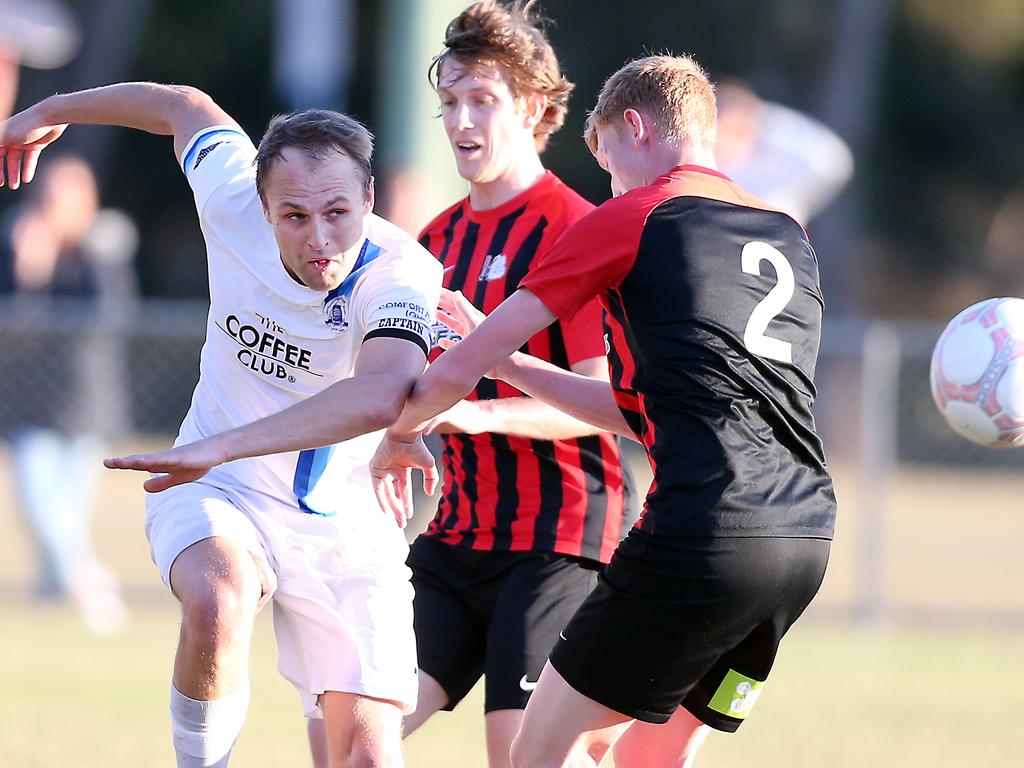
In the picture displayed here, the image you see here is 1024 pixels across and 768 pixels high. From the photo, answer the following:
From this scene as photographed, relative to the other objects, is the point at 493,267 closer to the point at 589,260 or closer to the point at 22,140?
the point at 589,260

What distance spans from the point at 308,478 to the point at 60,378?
6.82 metres

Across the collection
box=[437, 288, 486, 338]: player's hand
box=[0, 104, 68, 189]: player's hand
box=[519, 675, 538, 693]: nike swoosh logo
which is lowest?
box=[519, 675, 538, 693]: nike swoosh logo

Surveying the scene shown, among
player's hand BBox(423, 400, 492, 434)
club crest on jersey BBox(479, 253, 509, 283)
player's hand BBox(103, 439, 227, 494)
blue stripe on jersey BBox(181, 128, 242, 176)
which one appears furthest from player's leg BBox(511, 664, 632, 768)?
blue stripe on jersey BBox(181, 128, 242, 176)

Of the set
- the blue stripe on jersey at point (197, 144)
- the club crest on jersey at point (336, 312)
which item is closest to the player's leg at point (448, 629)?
the club crest on jersey at point (336, 312)

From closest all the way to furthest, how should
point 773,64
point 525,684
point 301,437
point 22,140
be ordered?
point 301,437
point 525,684
point 22,140
point 773,64

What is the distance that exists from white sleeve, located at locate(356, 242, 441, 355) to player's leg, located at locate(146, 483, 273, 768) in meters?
0.62

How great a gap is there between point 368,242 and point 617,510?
1193 millimetres

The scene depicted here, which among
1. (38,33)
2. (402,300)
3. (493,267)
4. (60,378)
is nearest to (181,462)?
(402,300)

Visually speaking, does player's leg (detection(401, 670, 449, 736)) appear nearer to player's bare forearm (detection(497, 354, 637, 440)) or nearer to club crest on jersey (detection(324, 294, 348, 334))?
player's bare forearm (detection(497, 354, 637, 440))

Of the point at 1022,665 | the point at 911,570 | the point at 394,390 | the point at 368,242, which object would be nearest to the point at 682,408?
the point at 394,390

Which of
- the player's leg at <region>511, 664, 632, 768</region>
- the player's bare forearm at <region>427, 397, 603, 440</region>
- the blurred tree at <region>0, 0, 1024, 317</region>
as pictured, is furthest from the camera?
the blurred tree at <region>0, 0, 1024, 317</region>

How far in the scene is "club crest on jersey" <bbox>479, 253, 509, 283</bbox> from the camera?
15.3ft

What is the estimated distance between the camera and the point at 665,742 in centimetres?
423

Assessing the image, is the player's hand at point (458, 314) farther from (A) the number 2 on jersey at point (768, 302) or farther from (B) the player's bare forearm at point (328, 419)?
(A) the number 2 on jersey at point (768, 302)
